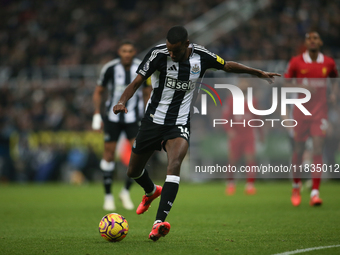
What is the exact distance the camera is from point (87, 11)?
22.5 meters

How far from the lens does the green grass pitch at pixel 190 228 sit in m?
4.46

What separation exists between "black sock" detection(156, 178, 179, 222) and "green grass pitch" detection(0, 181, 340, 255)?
0.94 feet

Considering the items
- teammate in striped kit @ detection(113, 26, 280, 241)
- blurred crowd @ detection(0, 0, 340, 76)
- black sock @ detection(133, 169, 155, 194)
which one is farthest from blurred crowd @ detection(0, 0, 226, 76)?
teammate in striped kit @ detection(113, 26, 280, 241)

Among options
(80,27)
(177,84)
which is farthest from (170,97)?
(80,27)

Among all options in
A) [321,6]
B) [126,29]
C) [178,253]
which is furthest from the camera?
[126,29]

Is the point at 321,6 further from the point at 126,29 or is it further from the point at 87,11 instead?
the point at 87,11

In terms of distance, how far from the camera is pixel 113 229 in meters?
4.81

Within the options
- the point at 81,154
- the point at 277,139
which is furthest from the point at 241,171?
the point at 81,154

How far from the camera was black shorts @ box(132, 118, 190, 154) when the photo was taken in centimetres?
525

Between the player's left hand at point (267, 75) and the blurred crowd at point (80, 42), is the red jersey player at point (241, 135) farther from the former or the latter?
the player's left hand at point (267, 75)

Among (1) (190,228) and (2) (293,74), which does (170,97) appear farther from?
(2) (293,74)

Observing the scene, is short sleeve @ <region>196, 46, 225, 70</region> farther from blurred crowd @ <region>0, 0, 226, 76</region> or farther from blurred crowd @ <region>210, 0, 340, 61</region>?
blurred crowd @ <region>0, 0, 226, 76</region>

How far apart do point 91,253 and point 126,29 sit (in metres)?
17.8

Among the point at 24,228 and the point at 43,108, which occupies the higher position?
the point at 43,108
